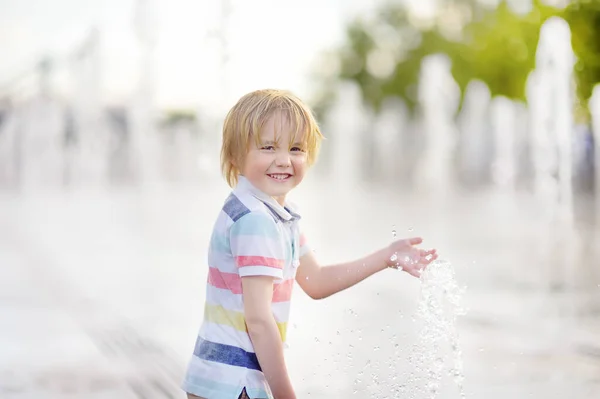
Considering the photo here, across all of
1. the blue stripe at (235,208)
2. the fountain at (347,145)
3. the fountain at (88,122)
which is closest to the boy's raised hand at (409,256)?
the blue stripe at (235,208)

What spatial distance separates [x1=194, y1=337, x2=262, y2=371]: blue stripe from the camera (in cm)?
259

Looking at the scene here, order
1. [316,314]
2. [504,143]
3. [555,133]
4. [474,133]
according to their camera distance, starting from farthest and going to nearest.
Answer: [474,133] < [504,143] < [555,133] < [316,314]

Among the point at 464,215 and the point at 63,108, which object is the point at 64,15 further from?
the point at 464,215

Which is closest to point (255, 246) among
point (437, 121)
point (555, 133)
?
point (555, 133)

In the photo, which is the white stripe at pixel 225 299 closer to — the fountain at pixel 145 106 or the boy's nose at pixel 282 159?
the boy's nose at pixel 282 159

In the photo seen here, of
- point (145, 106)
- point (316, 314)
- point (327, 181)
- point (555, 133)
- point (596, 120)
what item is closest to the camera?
point (316, 314)

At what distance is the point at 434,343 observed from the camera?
396 centimetres

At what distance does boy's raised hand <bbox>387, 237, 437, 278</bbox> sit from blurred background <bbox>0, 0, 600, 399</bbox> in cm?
93

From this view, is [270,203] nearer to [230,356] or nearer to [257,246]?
[257,246]

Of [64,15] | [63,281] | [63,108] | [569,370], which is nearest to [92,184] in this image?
[63,108]

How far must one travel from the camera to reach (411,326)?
18.2ft

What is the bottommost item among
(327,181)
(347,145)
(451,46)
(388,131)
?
(327,181)

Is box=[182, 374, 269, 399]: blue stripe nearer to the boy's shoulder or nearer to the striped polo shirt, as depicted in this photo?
the striped polo shirt

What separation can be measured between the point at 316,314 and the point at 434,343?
7.03 feet
